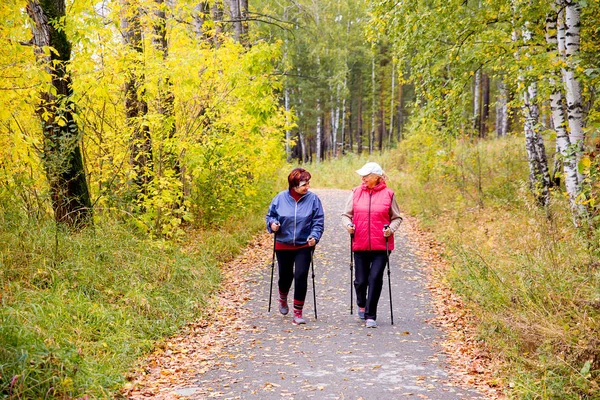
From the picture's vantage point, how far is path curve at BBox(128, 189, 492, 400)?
5609 millimetres

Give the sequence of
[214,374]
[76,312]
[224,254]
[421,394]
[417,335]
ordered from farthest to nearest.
Answer: 1. [224,254]
2. [417,335]
3. [76,312]
4. [214,374]
5. [421,394]

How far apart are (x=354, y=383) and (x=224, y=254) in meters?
6.40

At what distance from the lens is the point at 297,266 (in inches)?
312

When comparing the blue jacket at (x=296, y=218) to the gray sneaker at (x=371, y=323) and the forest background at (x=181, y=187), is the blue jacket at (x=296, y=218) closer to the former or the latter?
the gray sneaker at (x=371, y=323)

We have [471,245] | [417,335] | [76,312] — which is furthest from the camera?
[471,245]

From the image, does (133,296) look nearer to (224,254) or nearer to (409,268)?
(224,254)

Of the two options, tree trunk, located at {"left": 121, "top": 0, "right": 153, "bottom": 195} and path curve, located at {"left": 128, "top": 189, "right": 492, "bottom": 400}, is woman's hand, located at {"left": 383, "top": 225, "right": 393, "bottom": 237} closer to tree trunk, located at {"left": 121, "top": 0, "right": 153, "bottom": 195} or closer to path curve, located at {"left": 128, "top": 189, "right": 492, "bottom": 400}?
path curve, located at {"left": 128, "top": 189, "right": 492, "bottom": 400}

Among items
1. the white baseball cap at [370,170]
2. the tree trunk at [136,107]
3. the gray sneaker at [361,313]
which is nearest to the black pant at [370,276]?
the gray sneaker at [361,313]

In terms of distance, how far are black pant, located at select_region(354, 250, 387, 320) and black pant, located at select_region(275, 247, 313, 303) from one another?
2.21 ft

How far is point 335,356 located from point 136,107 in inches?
239

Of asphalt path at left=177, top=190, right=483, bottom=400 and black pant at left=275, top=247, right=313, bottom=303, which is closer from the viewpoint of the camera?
asphalt path at left=177, top=190, right=483, bottom=400

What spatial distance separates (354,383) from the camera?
574cm

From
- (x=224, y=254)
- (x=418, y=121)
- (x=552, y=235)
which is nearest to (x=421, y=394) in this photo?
(x=552, y=235)

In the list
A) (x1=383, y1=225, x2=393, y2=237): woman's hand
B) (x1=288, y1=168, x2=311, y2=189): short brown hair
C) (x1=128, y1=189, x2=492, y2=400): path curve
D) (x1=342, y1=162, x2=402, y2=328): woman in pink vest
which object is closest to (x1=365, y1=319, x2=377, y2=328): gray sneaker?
(x1=342, y1=162, x2=402, y2=328): woman in pink vest
